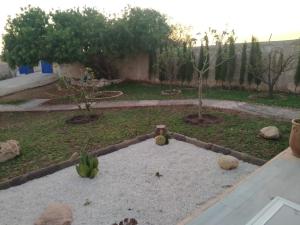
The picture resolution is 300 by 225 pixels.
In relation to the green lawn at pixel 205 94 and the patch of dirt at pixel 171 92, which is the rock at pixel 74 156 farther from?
the patch of dirt at pixel 171 92

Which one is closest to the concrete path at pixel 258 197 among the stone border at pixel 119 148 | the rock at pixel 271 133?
the stone border at pixel 119 148

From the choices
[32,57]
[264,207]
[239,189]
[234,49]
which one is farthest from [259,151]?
[32,57]

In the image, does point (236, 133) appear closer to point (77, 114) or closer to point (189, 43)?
point (77, 114)

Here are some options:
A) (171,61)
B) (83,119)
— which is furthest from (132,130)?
(171,61)

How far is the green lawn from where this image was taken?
25.9 ft

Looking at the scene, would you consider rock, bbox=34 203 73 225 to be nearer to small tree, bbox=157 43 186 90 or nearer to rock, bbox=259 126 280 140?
rock, bbox=259 126 280 140

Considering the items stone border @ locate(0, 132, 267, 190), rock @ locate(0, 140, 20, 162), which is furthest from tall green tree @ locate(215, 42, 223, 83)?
rock @ locate(0, 140, 20, 162)

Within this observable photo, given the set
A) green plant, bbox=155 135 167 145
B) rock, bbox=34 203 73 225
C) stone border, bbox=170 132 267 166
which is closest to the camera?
rock, bbox=34 203 73 225

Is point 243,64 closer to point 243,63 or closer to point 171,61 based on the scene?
point 243,63

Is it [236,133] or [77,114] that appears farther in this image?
[77,114]

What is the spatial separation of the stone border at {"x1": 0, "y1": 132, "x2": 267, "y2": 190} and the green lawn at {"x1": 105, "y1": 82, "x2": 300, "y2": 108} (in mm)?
3495

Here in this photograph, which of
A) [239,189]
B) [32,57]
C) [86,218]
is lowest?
[86,218]

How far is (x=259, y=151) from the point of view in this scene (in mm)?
4711

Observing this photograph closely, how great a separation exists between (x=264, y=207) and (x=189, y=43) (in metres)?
9.15
